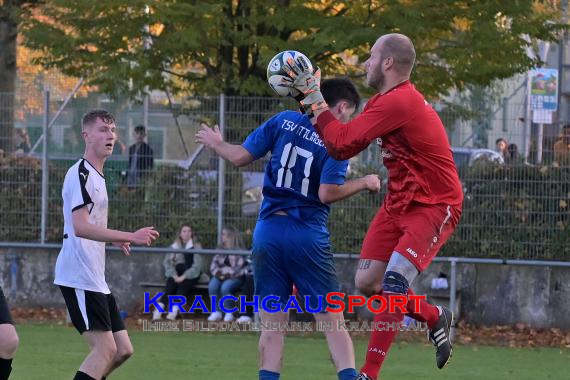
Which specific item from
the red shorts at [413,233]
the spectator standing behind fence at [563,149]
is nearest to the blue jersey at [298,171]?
the red shorts at [413,233]

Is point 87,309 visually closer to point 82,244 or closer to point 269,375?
point 82,244

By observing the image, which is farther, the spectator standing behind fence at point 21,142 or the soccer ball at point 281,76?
the spectator standing behind fence at point 21,142

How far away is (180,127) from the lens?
17.5 metres

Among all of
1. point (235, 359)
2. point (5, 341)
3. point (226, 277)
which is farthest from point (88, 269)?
point (226, 277)

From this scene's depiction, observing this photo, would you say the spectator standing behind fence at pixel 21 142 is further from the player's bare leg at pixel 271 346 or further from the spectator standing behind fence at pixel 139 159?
the player's bare leg at pixel 271 346

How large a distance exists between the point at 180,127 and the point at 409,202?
942 cm

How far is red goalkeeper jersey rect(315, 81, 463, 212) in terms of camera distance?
8000 millimetres

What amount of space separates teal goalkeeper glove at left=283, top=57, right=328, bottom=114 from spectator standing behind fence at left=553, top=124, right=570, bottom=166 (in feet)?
29.0

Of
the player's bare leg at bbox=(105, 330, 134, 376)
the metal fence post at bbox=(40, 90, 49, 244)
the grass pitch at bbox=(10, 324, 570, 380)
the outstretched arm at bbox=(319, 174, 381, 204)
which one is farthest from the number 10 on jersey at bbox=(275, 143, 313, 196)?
the metal fence post at bbox=(40, 90, 49, 244)

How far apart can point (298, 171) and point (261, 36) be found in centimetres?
951

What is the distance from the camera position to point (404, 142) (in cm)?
829

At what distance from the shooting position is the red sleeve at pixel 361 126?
26.1ft

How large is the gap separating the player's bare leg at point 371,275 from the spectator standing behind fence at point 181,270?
26.7 feet

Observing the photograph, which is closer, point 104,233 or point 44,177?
point 104,233
